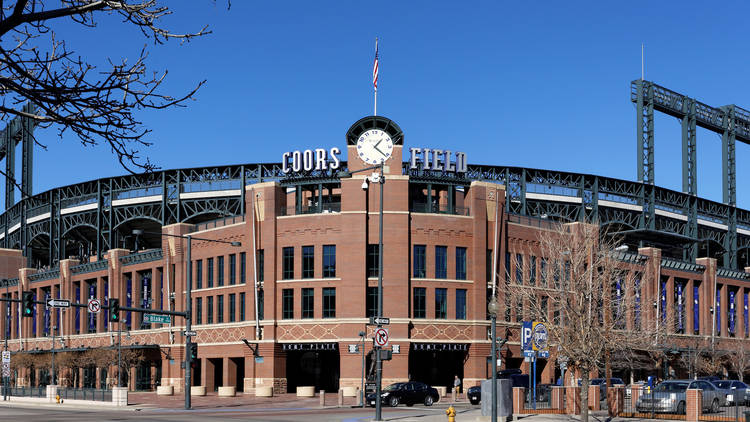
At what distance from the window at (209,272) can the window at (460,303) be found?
21.9 m

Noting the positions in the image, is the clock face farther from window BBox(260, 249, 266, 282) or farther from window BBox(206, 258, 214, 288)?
window BBox(206, 258, 214, 288)

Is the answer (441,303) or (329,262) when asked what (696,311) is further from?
(329,262)

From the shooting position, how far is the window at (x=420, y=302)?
71750mm

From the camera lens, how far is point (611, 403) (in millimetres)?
42875

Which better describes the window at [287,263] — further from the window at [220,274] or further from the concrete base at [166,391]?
the concrete base at [166,391]

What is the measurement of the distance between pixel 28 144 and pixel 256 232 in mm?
58093

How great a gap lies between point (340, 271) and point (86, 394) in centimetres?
2077

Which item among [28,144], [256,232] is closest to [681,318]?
[256,232]

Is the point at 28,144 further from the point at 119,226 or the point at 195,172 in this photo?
the point at 195,172

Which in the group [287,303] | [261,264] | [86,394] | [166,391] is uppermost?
[261,264]

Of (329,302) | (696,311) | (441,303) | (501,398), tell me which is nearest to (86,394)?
(329,302)

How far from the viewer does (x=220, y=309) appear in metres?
78.7

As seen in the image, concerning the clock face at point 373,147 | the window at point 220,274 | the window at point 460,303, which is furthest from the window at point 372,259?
the window at point 220,274

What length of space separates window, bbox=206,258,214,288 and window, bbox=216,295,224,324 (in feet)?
5.32
